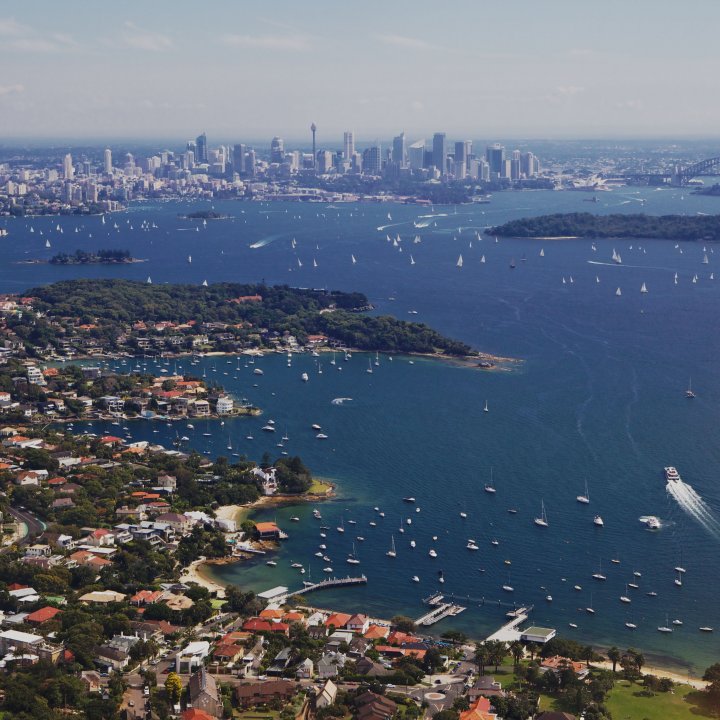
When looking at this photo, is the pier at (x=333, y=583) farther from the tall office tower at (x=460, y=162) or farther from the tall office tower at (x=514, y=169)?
the tall office tower at (x=460, y=162)

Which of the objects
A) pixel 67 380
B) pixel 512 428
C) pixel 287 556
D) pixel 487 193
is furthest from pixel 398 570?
pixel 487 193

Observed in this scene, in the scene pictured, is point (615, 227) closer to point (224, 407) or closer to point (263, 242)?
point (263, 242)

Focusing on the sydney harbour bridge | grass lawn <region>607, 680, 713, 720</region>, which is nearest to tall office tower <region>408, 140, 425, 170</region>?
the sydney harbour bridge

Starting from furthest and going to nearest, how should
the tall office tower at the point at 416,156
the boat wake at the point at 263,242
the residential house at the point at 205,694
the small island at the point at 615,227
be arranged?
the tall office tower at the point at 416,156 < the small island at the point at 615,227 < the boat wake at the point at 263,242 < the residential house at the point at 205,694

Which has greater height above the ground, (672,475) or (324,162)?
(324,162)

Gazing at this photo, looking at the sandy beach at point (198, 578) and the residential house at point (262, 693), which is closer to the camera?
the residential house at point (262, 693)

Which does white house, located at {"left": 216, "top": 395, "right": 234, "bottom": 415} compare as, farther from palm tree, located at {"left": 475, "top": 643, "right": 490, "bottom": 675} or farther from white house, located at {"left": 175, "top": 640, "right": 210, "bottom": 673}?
palm tree, located at {"left": 475, "top": 643, "right": 490, "bottom": 675}

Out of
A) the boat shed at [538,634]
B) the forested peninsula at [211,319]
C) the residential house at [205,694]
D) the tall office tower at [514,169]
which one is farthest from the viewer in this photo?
the tall office tower at [514,169]

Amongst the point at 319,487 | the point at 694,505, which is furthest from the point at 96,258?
the point at 694,505

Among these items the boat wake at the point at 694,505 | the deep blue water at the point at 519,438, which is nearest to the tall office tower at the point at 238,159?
the deep blue water at the point at 519,438
